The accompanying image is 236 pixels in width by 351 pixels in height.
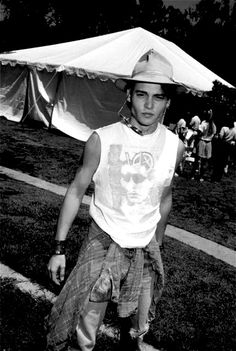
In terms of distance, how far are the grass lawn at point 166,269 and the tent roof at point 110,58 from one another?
16.5 feet

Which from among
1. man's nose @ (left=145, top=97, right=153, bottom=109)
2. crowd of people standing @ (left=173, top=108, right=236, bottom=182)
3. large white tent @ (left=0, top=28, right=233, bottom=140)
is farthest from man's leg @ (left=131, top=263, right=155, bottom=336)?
large white tent @ (left=0, top=28, right=233, bottom=140)

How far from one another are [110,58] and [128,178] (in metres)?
12.4

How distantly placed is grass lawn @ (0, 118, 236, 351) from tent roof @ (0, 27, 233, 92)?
502 centimetres

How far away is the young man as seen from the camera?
85.8 inches

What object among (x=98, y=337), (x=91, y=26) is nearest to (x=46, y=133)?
(x=98, y=337)

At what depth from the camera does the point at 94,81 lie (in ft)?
48.1

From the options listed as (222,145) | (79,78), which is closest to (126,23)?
(79,78)

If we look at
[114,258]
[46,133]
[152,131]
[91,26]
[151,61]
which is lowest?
[46,133]

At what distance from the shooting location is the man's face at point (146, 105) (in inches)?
87.3

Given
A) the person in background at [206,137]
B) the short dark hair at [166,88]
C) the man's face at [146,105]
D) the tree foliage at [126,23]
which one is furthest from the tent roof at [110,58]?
the tree foliage at [126,23]

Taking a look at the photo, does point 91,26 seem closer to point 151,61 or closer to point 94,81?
point 94,81

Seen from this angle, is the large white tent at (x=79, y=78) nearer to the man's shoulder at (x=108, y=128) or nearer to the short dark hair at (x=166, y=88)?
the short dark hair at (x=166, y=88)

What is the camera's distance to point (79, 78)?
49.1ft

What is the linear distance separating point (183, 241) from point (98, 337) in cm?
323
